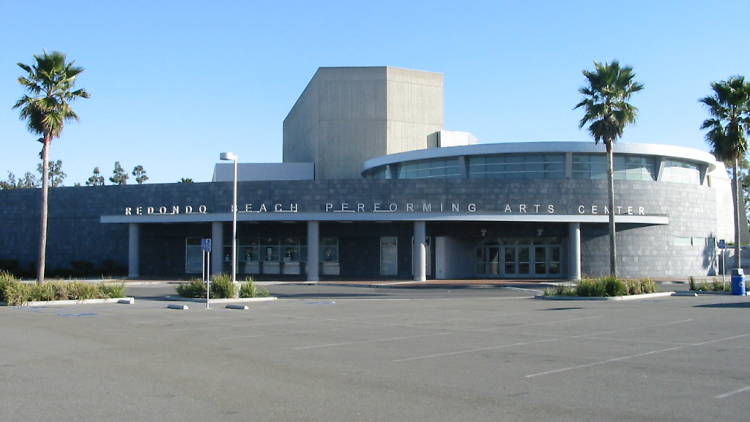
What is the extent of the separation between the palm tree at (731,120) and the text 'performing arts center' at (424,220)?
6.13 metres

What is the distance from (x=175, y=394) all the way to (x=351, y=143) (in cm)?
4682

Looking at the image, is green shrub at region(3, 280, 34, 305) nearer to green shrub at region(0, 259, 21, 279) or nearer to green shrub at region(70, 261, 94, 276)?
green shrub at region(70, 261, 94, 276)

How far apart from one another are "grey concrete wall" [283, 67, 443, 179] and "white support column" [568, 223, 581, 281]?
56.6 feet

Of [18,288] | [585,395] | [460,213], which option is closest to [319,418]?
[585,395]

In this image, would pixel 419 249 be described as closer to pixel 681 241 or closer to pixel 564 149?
pixel 564 149

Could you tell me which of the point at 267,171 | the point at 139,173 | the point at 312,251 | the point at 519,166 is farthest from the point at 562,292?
the point at 139,173

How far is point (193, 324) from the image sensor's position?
18.8 metres

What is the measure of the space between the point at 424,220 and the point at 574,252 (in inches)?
371

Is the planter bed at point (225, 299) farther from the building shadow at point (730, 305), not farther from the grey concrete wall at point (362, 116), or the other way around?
the grey concrete wall at point (362, 116)

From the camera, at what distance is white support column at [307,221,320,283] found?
136ft

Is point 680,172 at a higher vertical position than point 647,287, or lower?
higher

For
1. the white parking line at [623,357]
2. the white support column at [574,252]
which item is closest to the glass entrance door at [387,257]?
the white support column at [574,252]

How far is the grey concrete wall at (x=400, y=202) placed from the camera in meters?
42.8

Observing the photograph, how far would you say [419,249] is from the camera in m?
41.4
